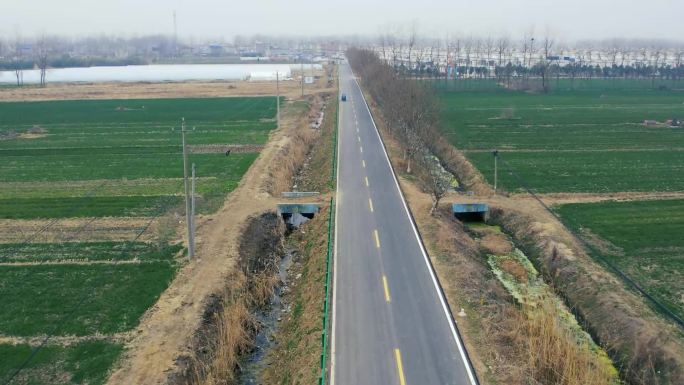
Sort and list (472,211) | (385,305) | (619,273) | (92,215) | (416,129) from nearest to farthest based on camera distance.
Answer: (385,305) < (619,273) < (92,215) < (472,211) < (416,129)

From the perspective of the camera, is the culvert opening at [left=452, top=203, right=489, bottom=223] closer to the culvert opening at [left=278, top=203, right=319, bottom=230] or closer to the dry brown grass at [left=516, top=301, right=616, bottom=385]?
the culvert opening at [left=278, top=203, right=319, bottom=230]

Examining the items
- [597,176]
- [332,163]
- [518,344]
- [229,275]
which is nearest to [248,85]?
[332,163]

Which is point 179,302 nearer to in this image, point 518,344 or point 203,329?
point 203,329

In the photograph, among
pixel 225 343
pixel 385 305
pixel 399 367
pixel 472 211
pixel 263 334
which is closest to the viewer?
pixel 399 367

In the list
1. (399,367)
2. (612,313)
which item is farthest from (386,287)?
(612,313)

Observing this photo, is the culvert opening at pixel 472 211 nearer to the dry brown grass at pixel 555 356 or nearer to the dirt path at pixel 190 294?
the dirt path at pixel 190 294

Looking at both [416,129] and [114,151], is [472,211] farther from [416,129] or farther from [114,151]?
[114,151]
